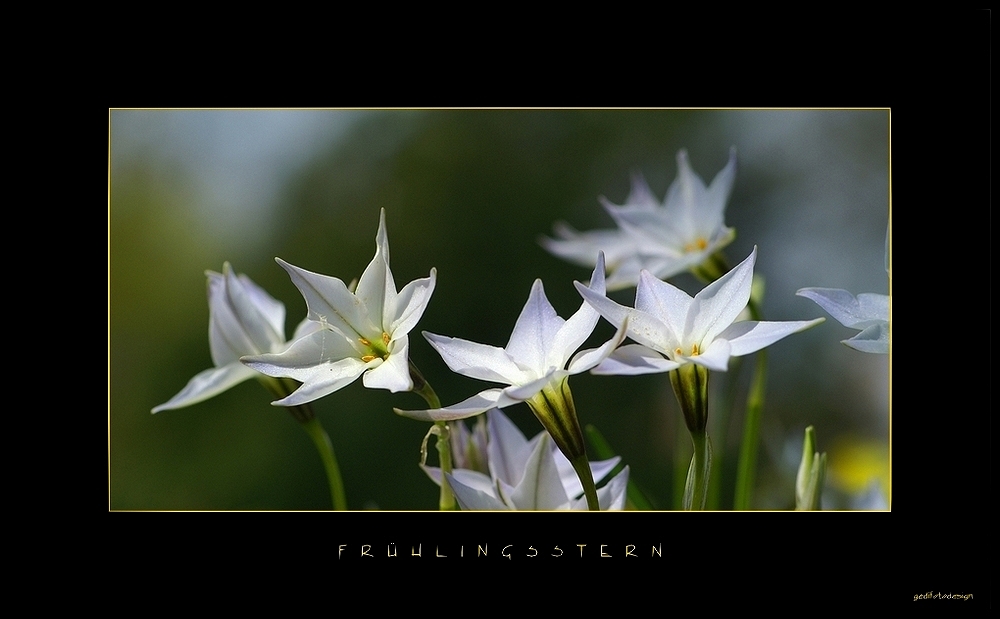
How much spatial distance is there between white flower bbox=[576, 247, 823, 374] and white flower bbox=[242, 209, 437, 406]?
7.7 inches

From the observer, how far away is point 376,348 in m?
0.85

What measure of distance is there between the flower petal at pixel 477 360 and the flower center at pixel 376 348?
0.06 meters

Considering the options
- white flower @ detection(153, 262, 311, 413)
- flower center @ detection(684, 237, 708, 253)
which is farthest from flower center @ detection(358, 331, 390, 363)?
flower center @ detection(684, 237, 708, 253)

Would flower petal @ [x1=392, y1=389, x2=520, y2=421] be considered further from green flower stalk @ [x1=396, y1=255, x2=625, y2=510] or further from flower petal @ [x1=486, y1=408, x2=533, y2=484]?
flower petal @ [x1=486, y1=408, x2=533, y2=484]

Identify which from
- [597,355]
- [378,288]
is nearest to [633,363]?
[597,355]

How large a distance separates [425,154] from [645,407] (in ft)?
3.25

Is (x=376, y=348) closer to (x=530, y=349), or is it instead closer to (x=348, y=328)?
(x=348, y=328)

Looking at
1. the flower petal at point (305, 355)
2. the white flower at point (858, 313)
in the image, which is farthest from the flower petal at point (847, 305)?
the flower petal at point (305, 355)

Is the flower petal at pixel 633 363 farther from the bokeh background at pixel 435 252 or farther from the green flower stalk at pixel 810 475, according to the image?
the bokeh background at pixel 435 252

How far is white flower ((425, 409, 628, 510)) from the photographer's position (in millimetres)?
812

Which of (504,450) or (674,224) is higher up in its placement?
(674,224)

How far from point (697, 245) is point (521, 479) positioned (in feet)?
1.76
